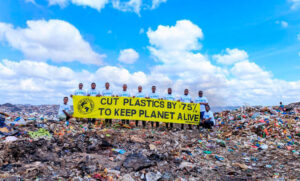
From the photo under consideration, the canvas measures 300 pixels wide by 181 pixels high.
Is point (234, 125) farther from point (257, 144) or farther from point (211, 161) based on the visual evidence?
point (211, 161)

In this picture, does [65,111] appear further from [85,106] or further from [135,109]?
[135,109]

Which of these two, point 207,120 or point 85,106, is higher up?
point 85,106

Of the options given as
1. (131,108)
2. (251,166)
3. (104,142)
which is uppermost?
(131,108)

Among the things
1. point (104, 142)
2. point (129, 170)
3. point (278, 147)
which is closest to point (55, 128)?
point (104, 142)

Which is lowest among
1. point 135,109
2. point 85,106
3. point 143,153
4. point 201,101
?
point 143,153

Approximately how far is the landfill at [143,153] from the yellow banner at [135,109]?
490 millimetres

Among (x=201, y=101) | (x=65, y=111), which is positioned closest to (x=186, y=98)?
(x=201, y=101)

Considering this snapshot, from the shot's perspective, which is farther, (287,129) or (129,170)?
(287,129)

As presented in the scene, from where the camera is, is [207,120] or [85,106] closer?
[85,106]

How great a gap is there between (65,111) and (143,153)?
194 inches

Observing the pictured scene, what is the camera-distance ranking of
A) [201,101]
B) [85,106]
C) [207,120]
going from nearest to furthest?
[85,106] → [207,120] → [201,101]

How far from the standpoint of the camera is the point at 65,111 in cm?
952

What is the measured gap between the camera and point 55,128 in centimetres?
794

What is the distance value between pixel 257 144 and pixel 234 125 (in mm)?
2277
